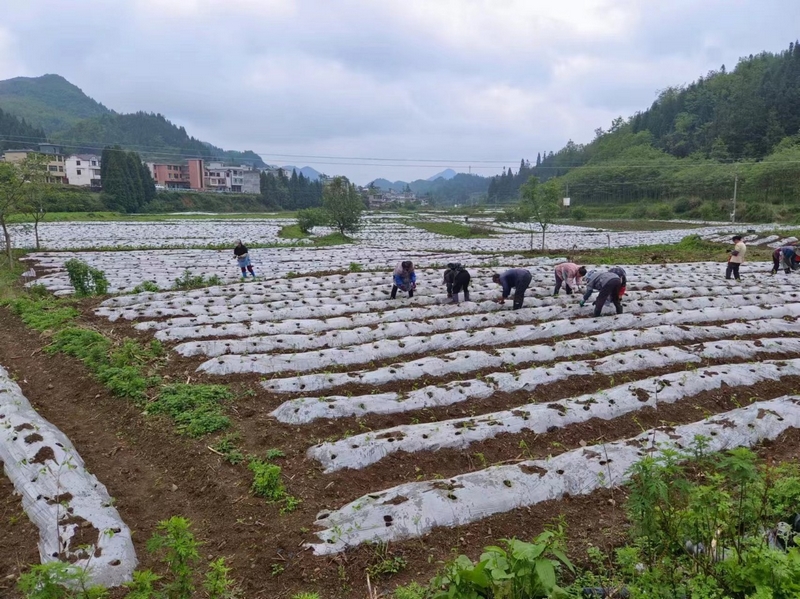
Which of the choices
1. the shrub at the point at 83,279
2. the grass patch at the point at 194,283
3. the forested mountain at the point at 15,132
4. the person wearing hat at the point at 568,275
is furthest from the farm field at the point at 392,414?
the forested mountain at the point at 15,132

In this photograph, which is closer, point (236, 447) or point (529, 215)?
point (236, 447)

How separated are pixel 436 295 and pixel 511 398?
580cm

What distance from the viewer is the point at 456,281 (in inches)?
460

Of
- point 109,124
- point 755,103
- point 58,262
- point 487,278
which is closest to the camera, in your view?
point 487,278

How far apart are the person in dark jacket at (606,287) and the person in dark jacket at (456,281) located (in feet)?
8.59

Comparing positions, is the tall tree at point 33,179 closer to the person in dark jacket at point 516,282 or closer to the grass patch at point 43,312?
the grass patch at point 43,312

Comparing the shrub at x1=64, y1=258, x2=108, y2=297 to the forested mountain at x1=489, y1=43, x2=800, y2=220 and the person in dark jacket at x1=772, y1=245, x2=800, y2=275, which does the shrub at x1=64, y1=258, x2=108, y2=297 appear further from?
the forested mountain at x1=489, y1=43, x2=800, y2=220

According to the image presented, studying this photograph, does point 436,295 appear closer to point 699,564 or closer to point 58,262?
point 699,564

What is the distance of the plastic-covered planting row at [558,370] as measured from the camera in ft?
21.5

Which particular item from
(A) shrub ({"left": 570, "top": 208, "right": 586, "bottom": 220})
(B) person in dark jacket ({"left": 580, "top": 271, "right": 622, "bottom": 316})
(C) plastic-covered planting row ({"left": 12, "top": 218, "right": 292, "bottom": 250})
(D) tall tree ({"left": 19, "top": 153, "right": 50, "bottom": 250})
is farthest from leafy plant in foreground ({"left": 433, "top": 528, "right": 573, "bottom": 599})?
(A) shrub ({"left": 570, "top": 208, "right": 586, "bottom": 220})

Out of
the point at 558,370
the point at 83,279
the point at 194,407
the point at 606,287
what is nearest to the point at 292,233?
the point at 83,279

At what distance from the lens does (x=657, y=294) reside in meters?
12.6

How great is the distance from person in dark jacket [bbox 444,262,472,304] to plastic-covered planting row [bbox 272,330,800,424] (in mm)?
3352

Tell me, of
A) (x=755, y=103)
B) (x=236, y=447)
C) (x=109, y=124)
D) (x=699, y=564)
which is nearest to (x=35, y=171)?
(x=236, y=447)
